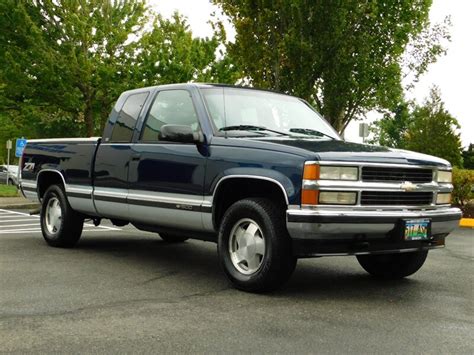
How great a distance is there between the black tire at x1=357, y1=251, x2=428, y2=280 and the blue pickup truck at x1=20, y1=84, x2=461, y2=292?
1 centimetres

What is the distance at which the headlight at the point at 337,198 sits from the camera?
512cm

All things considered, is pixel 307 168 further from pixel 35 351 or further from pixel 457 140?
pixel 457 140

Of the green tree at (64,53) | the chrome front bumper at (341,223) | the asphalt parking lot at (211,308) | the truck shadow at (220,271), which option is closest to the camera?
the asphalt parking lot at (211,308)

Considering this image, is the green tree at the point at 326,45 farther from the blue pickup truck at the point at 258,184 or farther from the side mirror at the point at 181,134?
the side mirror at the point at 181,134

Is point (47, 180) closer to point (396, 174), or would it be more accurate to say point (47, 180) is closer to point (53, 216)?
point (53, 216)

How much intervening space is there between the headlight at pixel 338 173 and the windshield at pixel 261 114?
119cm

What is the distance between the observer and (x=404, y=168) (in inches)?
217

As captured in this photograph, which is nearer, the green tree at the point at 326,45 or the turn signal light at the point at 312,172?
the turn signal light at the point at 312,172

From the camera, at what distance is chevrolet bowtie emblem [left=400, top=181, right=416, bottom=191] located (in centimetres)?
550

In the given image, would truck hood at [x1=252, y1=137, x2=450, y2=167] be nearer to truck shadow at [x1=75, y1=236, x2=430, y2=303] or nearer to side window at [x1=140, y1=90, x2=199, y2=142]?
side window at [x1=140, y1=90, x2=199, y2=142]

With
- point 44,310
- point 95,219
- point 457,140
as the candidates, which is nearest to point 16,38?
point 95,219

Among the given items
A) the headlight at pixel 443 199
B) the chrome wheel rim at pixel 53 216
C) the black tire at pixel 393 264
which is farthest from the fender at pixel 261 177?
the chrome wheel rim at pixel 53 216

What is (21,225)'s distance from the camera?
39.5 ft

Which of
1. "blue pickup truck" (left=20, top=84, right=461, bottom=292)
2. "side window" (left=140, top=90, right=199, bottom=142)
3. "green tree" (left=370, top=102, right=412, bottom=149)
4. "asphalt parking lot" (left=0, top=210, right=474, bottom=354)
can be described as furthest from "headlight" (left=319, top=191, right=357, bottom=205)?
"green tree" (left=370, top=102, right=412, bottom=149)
